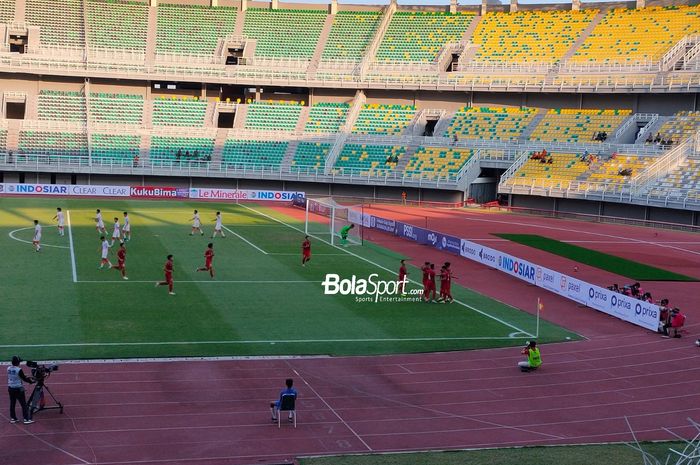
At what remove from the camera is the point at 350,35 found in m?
80.6

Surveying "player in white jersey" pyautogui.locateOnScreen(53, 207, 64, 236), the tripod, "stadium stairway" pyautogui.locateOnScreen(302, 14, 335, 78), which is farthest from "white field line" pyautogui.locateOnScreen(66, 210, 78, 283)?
"stadium stairway" pyautogui.locateOnScreen(302, 14, 335, 78)

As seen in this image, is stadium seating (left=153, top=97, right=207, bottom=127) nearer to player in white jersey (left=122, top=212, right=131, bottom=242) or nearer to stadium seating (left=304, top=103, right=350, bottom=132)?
stadium seating (left=304, top=103, right=350, bottom=132)

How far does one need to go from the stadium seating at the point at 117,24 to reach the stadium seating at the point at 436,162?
26.2m

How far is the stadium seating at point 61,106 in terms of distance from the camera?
235 ft

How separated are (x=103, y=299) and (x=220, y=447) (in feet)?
44.1

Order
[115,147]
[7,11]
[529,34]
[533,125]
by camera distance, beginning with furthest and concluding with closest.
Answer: [529,34], [7,11], [533,125], [115,147]

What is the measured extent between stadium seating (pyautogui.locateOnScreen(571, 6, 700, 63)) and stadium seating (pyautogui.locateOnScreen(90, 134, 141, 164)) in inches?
1418

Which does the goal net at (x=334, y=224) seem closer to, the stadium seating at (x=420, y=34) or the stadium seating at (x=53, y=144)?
the stadium seating at (x=53, y=144)

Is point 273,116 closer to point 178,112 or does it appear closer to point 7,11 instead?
point 178,112

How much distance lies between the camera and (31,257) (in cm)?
3547

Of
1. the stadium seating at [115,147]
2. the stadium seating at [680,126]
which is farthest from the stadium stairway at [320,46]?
the stadium seating at [680,126]

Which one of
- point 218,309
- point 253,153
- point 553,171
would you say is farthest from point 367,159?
point 218,309

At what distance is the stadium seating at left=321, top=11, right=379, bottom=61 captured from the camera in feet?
257

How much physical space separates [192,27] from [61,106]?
14.2 metres
